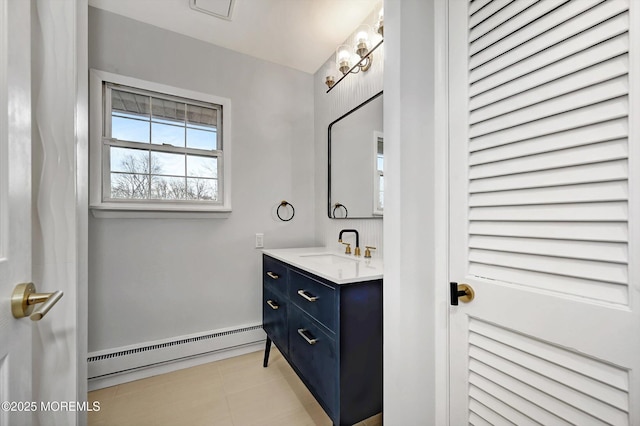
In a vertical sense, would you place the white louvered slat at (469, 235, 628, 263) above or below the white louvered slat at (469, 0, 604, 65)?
below

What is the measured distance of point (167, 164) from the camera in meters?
2.01

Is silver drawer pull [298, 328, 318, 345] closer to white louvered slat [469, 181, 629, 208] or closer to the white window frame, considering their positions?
white louvered slat [469, 181, 629, 208]

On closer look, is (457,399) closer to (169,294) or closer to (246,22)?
(169,294)

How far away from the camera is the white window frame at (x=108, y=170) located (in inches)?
68.7

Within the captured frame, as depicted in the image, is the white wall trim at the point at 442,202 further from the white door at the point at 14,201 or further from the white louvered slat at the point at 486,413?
the white door at the point at 14,201

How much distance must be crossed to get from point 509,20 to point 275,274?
172cm

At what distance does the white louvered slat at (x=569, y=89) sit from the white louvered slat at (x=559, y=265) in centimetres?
38

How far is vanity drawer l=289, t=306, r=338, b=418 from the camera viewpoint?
119 centimetres

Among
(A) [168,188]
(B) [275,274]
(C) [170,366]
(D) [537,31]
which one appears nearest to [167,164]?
(A) [168,188]

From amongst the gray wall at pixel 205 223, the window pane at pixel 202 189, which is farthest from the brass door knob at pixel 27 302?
the window pane at pixel 202 189

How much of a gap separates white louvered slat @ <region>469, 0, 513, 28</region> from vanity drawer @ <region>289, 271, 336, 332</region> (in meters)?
1.12

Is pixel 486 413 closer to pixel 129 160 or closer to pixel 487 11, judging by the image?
pixel 487 11

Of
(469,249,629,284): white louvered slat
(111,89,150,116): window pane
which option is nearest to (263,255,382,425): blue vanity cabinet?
(469,249,629,284): white louvered slat

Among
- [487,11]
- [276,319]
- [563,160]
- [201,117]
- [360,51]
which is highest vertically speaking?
[360,51]
